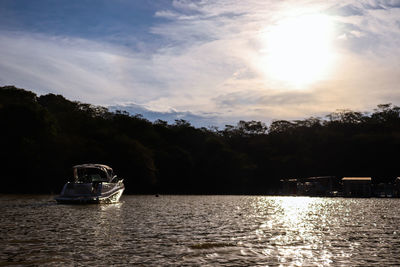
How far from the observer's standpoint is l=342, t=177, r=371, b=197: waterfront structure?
10225 centimetres

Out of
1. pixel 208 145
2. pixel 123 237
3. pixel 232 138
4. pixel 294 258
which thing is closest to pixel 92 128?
pixel 208 145

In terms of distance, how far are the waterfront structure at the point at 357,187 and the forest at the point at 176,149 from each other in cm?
2045

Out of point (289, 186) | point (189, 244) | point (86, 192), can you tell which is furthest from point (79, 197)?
point (289, 186)

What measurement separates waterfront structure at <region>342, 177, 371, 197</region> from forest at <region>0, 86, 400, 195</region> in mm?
20453

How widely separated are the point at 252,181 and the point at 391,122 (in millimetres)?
51347

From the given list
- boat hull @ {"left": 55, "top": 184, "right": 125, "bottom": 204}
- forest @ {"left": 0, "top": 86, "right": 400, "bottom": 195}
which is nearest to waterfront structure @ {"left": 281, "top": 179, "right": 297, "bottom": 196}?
forest @ {"left": 0, "top": 86, "right": 400, "bottom": 195}

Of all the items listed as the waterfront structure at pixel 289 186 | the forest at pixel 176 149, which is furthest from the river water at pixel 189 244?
the waterfront structure at pixel 289 186

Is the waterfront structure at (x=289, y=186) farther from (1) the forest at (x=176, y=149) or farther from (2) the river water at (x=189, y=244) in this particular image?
(2) the river water at (x=189, y=244)

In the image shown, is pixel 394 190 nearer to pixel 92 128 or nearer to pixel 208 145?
pixel 208 145

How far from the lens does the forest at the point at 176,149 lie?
7856cm

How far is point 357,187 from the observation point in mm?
104062

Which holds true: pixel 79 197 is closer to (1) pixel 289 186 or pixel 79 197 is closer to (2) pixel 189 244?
(2) pixel 189 244

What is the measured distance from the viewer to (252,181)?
412 ft

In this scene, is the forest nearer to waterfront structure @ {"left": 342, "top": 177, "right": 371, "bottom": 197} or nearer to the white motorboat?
waterfront structure @ {"left": 342, "top": 177, "right": 371, "bottom": 197}
